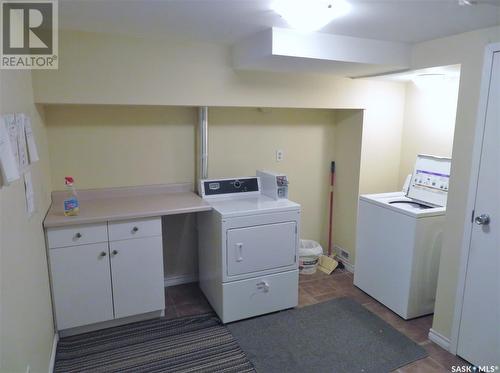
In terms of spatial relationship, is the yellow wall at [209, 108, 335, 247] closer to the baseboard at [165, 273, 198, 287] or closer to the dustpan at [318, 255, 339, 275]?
the dustpan at [318, 255, 339, 275]

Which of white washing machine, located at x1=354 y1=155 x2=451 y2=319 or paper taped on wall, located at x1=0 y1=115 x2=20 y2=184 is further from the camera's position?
white washing machine, located at x1=354 y1=155 x2=451 y2=319

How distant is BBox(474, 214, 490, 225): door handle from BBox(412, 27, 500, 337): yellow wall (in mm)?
78

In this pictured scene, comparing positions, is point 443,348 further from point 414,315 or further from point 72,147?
point 72,147

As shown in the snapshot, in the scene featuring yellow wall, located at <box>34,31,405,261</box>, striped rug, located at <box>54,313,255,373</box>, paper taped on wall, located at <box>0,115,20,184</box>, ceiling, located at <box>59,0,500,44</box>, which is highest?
ceiling, located at <box>59,0,500,44</box>

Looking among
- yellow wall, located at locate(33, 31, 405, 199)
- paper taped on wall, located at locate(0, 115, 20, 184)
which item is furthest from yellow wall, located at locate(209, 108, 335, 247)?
paper taped on wall, located at locate(0, 115, 20, 184)

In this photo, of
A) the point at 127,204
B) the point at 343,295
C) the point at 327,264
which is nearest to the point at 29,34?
the point at 127,204

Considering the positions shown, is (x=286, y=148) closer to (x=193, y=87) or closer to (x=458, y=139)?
(x=193, y=87)

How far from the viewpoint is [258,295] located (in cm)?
290

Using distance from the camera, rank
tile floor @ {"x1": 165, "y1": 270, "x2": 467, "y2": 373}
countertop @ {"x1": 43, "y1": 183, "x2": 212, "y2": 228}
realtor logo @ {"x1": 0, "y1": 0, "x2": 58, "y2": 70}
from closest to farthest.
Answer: realtor logo @ {"x1": 0, "y1": 0, "x2": 58, "y2": 70} < tile floor @ {"x1": 165, "y1": 270, "x2": 467, "y2": 373} < countertop @ {"x1": 43, "y1": 183, "x2": 212, "y2": 228}

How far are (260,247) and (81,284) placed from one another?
1319 mm

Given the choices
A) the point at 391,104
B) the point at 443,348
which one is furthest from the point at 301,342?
the point at 391,104

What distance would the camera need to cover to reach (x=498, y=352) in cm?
223

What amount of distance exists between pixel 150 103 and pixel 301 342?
207 centimetres

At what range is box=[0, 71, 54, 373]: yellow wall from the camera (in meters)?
1.43
